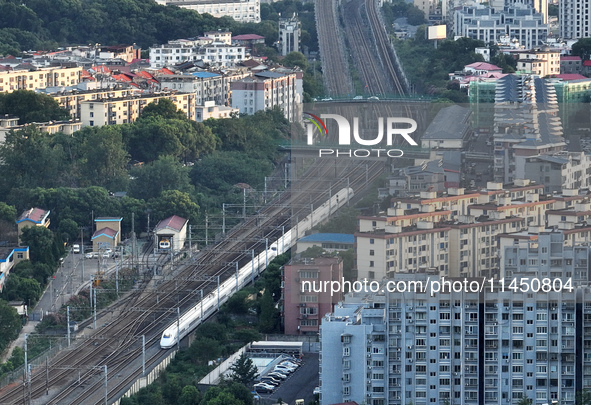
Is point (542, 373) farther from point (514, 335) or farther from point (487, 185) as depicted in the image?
point (487, 185)

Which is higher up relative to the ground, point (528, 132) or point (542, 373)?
point (528, 132)

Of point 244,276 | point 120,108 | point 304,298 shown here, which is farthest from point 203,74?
point 304,298

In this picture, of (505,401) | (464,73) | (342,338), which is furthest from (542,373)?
(464,73)

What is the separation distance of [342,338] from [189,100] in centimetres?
953

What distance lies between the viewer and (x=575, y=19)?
28297 millimetres

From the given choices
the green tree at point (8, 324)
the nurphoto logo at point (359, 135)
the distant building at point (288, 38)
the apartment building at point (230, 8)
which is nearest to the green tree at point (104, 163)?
the nurphoto logo at point (359, 135)

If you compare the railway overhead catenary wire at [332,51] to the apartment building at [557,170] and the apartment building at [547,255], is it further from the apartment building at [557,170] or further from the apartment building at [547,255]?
the apartment building at [547,255]

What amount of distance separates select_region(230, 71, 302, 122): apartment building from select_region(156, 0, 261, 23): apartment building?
29.3 feet

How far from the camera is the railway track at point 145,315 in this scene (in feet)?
38.5

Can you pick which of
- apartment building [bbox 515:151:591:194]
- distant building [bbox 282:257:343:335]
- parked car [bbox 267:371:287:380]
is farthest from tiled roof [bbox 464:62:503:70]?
parked car [bbox 267:371:287:380]

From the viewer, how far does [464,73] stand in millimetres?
23281

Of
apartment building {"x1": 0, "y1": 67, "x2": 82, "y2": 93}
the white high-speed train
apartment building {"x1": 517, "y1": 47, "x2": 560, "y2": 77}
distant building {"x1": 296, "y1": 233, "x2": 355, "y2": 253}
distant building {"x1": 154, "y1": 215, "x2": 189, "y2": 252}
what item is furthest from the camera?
apartment building {"x1": 517, "y1": 47, "x2": 560, "y2": 77}

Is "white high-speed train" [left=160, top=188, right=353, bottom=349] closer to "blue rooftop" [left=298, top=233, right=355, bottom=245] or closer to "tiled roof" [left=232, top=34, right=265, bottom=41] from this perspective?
"blue rooftop" [left=298, top=233, right=355, bottom=245]

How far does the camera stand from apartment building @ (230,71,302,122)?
21.2 metres
